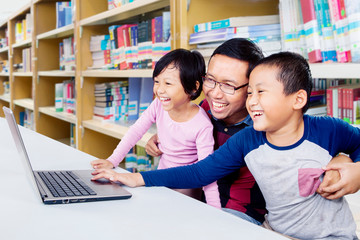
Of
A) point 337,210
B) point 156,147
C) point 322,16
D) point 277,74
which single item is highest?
point 322,16

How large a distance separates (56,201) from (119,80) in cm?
220

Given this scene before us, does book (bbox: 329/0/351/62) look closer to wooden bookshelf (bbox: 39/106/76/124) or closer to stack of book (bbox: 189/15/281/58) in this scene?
stack of book (bbox: 189/15/281/58)

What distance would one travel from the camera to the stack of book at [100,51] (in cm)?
260

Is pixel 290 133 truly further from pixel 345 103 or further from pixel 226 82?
pixel 345 103

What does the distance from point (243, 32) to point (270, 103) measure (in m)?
0.74

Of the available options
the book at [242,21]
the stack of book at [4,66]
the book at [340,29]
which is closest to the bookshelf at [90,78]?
the book at [242,21]

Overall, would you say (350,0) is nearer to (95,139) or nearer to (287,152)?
(287,152)

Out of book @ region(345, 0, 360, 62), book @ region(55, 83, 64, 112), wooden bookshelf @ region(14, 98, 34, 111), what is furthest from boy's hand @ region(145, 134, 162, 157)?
wooden bookshelf @ region(14, 98, 34, 111)

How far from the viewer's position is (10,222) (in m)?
0.66

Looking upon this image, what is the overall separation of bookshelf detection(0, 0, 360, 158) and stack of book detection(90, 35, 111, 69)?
0.13 ft

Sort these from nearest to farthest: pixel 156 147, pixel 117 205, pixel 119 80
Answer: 1. pixel 117 205
2. pixel 156 147
3. pixel 119 80

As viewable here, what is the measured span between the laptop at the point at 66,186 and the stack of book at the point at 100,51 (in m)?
1.73

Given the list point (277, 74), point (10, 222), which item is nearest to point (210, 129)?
point (277, 74)

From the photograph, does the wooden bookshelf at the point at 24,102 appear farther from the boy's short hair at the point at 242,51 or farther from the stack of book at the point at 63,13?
the boy's short hair at the point at 242,51
